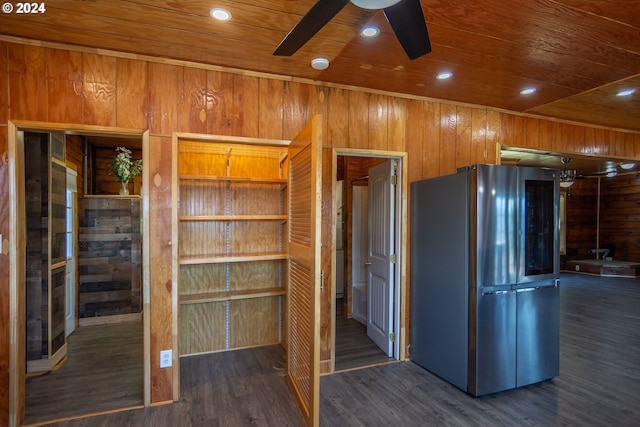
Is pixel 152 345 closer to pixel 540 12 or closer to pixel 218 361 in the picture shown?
pixel 218 361

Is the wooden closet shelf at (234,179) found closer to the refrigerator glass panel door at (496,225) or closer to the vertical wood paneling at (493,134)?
the refrigerator glass panel door at (496,225)

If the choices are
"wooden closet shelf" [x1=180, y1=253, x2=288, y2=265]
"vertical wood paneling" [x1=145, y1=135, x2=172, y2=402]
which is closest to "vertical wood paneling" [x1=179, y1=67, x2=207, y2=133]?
"vertical wood paneling" [x1=145, y1=135, x2=172, y2=402]

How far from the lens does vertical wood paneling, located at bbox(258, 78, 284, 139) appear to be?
2887 mm

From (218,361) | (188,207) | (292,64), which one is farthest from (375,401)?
(292,64)

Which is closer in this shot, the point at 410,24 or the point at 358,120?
the point at 410,24

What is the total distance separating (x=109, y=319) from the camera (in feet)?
14.5

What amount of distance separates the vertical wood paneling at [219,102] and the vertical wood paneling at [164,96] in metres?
0.24

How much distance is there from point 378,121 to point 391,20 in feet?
5.65

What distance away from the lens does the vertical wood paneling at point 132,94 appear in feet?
8.18

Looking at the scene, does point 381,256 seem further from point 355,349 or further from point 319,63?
point 319,63

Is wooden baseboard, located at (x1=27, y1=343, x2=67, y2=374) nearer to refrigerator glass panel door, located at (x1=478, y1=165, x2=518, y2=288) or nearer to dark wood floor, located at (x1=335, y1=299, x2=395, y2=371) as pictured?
dark wood floor, located at (x1=335, y1=299, x2=395, y2=371)

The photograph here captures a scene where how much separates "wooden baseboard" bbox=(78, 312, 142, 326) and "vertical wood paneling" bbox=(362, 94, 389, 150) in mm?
3935

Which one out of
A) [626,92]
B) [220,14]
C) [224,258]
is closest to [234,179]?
[224,258]

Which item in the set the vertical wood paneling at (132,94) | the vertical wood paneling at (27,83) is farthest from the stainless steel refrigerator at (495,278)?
the vertical wood paneling at (27,83)
